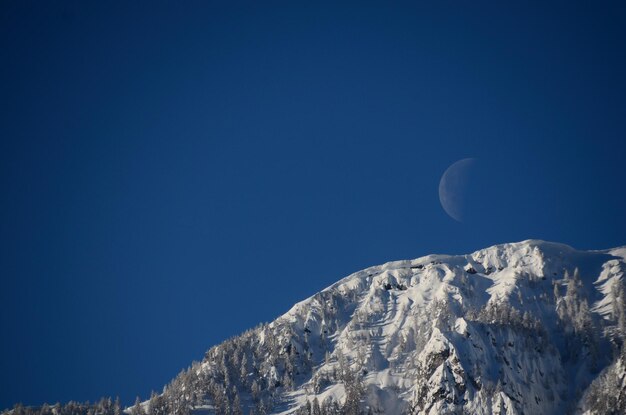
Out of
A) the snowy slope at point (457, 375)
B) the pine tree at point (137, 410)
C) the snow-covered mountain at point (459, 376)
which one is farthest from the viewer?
the pine tree at point (137, 410)

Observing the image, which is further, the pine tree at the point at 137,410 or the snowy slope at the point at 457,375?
the pine tree at the point at 137,410

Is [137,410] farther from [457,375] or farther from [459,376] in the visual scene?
[459,376]

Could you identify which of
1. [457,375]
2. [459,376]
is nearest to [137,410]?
[457,375]

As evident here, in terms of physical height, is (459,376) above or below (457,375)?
below

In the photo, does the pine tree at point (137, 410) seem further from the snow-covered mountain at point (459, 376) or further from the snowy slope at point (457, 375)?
the snowy slope at point (457, 375)

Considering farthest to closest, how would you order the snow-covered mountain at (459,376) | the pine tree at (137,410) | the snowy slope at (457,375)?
the pine tree at (137,410) → the snowy slope at (457,375) → the snow-covered mountain at (459,376)

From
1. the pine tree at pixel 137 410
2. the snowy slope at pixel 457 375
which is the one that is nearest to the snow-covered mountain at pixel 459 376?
the snowy slope at pixel 457 375

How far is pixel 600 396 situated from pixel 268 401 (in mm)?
104086

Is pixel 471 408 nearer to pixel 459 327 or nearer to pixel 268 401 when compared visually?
pixel 459 327

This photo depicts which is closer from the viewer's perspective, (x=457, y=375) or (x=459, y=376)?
(x=459, y=376)

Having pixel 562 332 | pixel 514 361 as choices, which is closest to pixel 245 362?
pixel 514 361

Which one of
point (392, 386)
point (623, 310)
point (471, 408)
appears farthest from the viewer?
point (623, 310)

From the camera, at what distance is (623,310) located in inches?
7362

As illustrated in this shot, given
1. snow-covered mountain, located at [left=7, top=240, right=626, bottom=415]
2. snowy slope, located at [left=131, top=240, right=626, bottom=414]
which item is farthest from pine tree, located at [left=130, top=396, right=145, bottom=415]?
snowy slope, located at [left=131, top=240, right=626, bottom=414]
